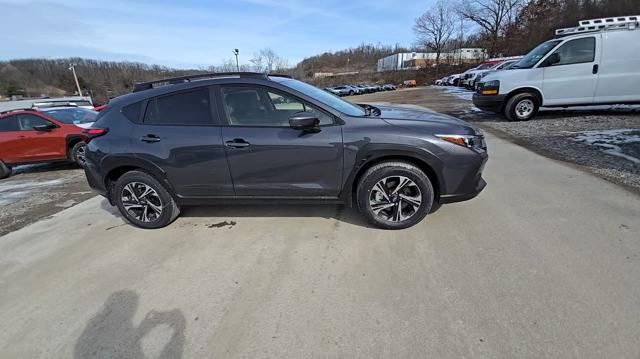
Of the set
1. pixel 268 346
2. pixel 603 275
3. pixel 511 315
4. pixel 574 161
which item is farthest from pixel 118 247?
pixel 574 161

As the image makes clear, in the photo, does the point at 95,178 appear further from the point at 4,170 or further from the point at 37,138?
the point at 4,170

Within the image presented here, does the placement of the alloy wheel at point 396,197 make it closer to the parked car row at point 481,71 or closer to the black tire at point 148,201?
the black tire at point 148,201

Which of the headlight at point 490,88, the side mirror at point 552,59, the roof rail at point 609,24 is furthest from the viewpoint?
the headlight at point 490,88

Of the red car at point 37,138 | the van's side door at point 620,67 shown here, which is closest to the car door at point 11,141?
the red car at point 37,138

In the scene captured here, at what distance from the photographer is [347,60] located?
112 m

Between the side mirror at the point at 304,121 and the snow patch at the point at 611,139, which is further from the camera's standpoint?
the snow patch at the point at 611,139

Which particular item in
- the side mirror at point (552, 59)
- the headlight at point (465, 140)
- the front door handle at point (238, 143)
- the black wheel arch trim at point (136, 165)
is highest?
the side mirror at point (552, 59)

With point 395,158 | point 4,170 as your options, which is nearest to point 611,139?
point 395,158

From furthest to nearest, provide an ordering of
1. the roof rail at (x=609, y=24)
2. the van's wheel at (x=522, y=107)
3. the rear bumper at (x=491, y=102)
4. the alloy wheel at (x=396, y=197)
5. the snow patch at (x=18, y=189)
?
the rear bumper at (x=491, y=102), the van's wheel at (x=522, y=107), the roof rail at (x=609, y=24), the snow patch at (x=18, y=189), the alloy wheel at (x=396, y=197)

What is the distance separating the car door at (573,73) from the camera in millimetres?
7480

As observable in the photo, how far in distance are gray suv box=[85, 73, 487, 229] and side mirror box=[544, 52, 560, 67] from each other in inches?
253

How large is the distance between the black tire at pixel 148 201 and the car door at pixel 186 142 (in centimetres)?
24

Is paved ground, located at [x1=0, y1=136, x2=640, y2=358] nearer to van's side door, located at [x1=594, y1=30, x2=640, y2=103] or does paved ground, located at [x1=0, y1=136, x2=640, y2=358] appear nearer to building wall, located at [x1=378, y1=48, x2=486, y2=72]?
van's side door, located at [x1=594, y1=30, x2=640, y2=103]

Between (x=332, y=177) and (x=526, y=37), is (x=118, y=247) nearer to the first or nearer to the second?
(x=332, y=177)
